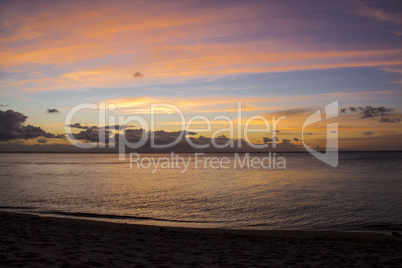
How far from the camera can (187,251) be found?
10.5m

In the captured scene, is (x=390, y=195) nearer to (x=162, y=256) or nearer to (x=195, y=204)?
(x=195, y=204)

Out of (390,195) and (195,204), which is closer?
(195,204)

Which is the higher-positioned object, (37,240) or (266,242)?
(37,240)

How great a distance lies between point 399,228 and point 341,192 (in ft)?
53.5

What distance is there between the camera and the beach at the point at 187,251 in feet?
26.4

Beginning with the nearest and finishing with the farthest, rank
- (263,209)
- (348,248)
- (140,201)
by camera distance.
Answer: (348,248), (263,209), (140,201)

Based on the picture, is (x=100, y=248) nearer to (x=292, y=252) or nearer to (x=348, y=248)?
(x=292, y=252)

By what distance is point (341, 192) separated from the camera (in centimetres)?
3394

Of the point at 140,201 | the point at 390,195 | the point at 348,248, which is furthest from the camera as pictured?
the point at 390,195

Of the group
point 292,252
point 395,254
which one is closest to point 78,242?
point 292,252

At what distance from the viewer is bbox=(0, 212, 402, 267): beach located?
26.4 feet

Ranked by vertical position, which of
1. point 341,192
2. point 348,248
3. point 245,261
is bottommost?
point 341,192

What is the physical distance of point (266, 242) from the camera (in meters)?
13.5

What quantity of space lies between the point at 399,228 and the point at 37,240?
808 inches
